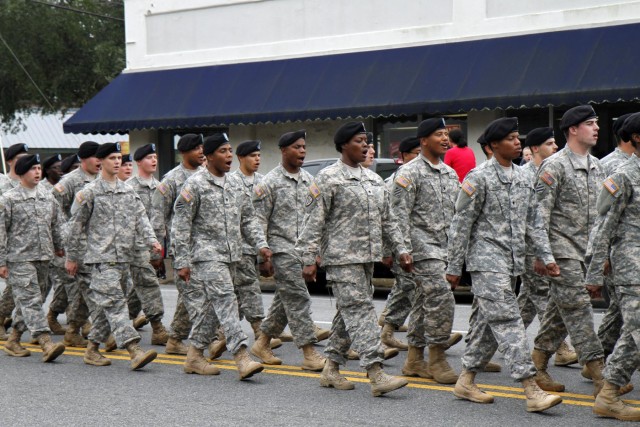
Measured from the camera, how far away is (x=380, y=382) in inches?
332

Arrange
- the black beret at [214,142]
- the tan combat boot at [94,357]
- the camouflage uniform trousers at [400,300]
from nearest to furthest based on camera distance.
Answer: the black beret at [214,142], the tan combat boot at [94,357], the camouflage uniform trousers at [400,300]

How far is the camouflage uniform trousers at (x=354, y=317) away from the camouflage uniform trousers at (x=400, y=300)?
1.62 metres

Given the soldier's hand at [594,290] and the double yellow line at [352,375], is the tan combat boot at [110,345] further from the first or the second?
the soldier's hand at [594,290]

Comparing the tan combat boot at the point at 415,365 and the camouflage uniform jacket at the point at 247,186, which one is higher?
the camouflage uniform jacket at the point at 247,186

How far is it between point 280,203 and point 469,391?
308cm

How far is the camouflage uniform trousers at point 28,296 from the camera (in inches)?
424

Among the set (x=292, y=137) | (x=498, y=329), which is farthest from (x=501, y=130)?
(x=292, y=137)

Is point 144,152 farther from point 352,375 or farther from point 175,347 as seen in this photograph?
point 352,375

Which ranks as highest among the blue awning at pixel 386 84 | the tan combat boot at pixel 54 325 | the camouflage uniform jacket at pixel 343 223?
the blue awning at pixel 386 84

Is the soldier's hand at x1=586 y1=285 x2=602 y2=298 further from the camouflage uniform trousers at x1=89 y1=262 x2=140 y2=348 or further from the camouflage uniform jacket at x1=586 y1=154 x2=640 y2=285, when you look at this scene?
the camouflage uniform trousers at x1=89 y1=262 x2=140 y2=348

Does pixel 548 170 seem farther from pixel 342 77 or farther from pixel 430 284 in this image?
pixel 342 77

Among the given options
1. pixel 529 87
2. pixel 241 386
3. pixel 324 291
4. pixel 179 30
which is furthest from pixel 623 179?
pixel 179 30

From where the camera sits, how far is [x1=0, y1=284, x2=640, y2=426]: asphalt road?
306 inches

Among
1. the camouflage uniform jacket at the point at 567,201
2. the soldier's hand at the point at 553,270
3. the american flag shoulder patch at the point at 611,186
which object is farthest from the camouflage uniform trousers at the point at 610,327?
the american flag shoulder patch at the point at 611,186
